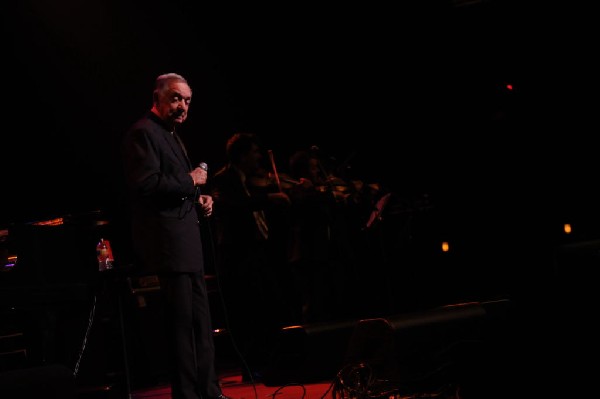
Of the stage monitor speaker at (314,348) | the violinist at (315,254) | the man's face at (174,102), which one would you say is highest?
the man's face at (174,102)

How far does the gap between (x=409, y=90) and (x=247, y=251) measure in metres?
3.69

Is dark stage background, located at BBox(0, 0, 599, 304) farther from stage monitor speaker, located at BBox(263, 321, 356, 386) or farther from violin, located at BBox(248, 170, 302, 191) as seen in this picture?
stage monitor speaker, located at BBox(263, 321, 356, 386)

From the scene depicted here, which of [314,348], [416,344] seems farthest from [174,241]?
[416,344]

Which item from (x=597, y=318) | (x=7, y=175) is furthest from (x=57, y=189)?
(x=597, y=318)

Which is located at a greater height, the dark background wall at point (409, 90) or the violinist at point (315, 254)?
the dark background wall at point (409, 90)

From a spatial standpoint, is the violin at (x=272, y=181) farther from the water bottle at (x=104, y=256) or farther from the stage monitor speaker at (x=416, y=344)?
the stage monitor speaker at (x=416, y=344)

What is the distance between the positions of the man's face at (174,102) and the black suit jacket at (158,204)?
104 mm

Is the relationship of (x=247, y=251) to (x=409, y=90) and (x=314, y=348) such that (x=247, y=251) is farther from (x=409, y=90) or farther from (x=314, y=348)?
(x=409, y=90)

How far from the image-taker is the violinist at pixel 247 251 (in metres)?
5.82

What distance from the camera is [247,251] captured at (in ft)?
19.9

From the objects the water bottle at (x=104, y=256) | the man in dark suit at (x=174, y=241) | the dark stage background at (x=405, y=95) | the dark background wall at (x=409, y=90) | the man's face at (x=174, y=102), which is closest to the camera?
the man in dark suit at (x=174, y=241)

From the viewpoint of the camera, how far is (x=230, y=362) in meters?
7.09

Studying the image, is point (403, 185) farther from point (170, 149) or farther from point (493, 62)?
point (170, 149)

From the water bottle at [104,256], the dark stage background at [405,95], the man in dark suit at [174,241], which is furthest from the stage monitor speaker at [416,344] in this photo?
the dark stage background at [405,95]
